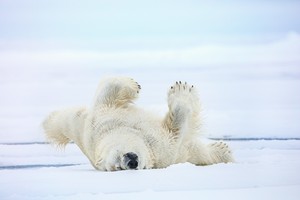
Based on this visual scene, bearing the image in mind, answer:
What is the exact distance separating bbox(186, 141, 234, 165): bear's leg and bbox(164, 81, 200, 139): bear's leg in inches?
5.2

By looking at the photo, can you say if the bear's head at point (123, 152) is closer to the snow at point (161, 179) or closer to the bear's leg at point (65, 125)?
the snow at point (161, 179)

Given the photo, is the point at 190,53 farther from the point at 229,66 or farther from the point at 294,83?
the point at 294,83

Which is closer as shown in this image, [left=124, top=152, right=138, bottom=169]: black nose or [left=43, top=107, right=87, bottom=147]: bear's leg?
[left=124, top=152, right=138, bottom=169]: black nose

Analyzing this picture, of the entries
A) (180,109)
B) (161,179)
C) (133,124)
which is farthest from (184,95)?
(161,179)

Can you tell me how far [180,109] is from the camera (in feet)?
8.87

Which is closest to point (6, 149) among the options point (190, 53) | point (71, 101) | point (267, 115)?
point (71, 101)

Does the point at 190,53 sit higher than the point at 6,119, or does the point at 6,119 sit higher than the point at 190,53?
the point at 190,53

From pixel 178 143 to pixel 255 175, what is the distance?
1.08ft

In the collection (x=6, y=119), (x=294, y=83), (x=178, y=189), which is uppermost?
(x=294, y=83)

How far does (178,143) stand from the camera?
8.92ft

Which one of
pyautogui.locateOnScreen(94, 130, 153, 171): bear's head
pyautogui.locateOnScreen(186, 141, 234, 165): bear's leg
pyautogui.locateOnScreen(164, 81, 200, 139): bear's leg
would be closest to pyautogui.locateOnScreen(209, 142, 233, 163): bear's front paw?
pyautogui.locateOnScreen(186, 141, 234, 165): bear's leg

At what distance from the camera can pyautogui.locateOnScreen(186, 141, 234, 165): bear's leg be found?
287cm

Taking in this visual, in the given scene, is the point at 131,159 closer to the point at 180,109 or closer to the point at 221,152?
the point at 180,109

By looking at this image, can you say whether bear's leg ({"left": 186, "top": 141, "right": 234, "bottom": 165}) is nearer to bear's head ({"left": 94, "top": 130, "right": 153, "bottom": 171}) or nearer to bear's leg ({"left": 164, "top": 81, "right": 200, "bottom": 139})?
bear's leg ({"left": 164, "top": 81, "right": 200, "bottom": 139})
